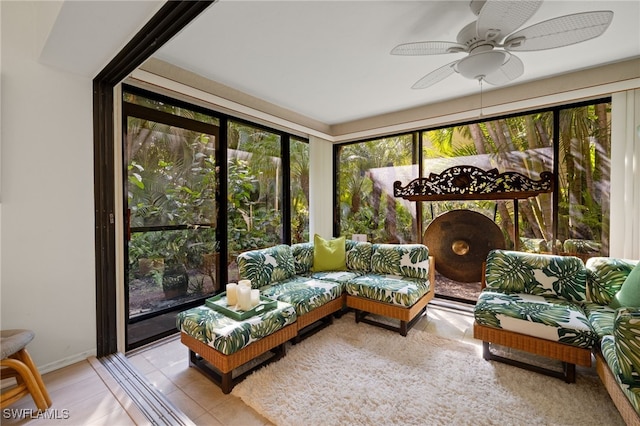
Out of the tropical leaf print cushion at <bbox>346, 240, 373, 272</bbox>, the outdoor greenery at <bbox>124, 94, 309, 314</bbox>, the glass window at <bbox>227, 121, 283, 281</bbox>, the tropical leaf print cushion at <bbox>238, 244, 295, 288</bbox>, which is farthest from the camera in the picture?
the tropical leaf print cushion at <bbox>346, 240, 373, 272</bbox>

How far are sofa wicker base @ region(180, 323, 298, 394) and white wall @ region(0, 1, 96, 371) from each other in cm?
78

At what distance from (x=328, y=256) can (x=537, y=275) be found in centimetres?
207

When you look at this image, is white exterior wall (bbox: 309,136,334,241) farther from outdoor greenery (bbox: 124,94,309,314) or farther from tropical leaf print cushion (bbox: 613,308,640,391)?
tropical leaf print cushion (bbox: 613,308,640,391)

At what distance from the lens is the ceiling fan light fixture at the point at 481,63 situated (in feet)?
5.63

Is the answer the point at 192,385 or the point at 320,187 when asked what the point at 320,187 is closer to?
the point at 320,187

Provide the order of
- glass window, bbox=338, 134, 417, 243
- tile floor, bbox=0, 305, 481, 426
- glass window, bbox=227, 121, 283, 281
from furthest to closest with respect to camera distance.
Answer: glass window, bbox=338, 134, 417, 243
glass window, bbox=227, 121, 283, 281
tile floor, bbox=0, 305, 481, 426

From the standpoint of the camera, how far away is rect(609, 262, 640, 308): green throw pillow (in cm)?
193

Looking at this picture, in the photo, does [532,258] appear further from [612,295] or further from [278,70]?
[278,70]

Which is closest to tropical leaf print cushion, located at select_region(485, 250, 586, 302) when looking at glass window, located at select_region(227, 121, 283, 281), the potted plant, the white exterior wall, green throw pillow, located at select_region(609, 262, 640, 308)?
green throw pillow, located at select_region(609, 262, 640, 308)

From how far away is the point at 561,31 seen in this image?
1.47m

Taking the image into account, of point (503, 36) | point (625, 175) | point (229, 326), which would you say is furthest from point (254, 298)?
point (625, 175)

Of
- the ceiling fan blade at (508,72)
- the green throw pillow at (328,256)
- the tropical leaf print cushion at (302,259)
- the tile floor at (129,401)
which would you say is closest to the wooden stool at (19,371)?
the tile floor at (129,401)

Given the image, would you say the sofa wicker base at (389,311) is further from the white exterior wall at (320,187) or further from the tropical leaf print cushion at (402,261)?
the white exterior wall at (320,187)

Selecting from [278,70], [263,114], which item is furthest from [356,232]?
[278,70]
